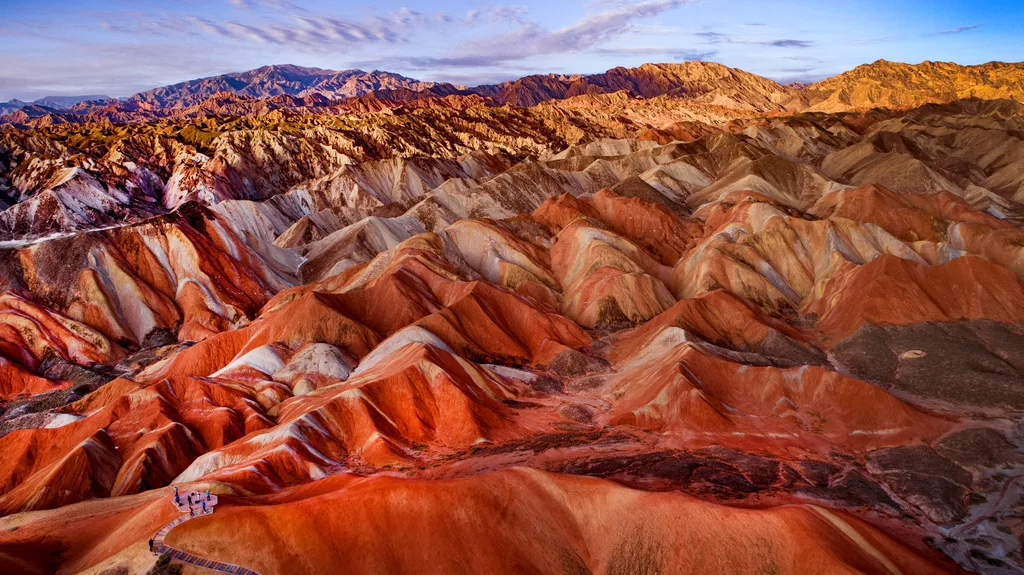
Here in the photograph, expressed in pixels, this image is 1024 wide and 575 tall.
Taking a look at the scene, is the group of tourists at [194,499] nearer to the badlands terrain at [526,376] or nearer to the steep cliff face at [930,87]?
the badlands terrain at [526,376]

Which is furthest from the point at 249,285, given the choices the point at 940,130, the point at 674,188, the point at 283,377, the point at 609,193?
the point at 940,130

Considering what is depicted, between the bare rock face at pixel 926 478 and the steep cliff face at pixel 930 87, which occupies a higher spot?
the steep cliff face at pixel 930 87

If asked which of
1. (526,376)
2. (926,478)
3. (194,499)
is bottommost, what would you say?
(526,376)

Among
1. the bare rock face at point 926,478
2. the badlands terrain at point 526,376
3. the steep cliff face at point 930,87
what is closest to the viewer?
the badlands terrain at point 526,376

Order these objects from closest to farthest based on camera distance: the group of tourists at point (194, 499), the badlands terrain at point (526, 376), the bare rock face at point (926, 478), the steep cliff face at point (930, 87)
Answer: the group of tourists at point (194, 499)
the badlands terrain at point (526, 376)
the bare rock face at point (926, 478)
the steep cliff face at point (930, 87)

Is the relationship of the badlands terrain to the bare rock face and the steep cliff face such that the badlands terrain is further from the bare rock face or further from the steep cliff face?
the steep cliff face

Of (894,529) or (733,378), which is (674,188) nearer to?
(733,378)

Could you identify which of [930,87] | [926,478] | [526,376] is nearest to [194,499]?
[526,376]

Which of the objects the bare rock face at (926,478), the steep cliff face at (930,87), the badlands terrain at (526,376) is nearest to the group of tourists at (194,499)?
the badlands terrain at (526,376)

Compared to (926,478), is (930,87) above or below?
above

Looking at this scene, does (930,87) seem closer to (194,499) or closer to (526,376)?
(526,376)
